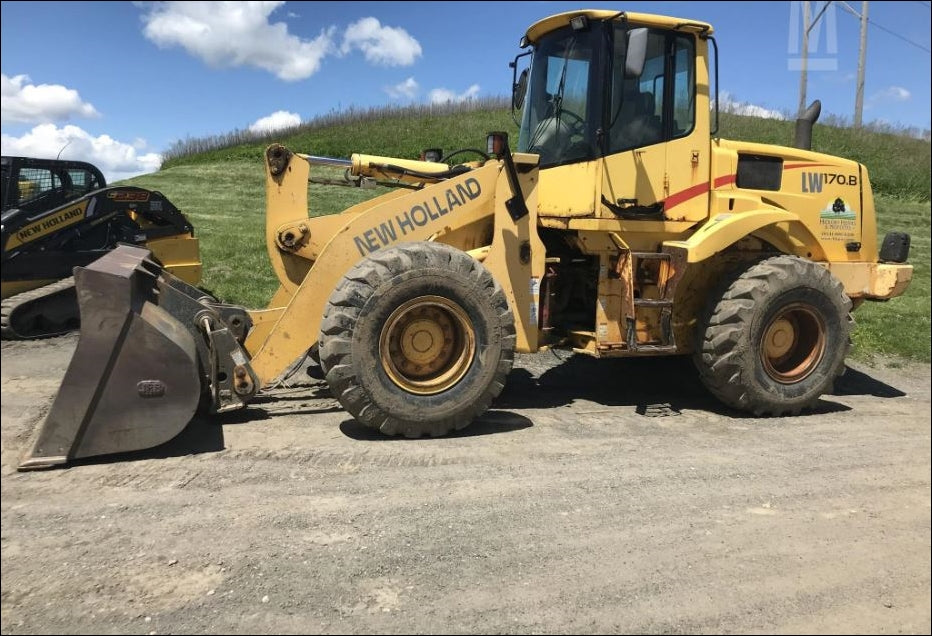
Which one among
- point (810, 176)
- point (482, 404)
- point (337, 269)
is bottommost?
point (482, 404)

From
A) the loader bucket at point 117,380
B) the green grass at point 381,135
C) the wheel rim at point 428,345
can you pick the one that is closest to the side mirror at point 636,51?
the wheel rim at point 428,345

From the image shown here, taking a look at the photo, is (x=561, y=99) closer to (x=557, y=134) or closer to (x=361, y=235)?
(x=557, y=134)

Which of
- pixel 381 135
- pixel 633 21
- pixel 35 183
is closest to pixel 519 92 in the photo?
pixel 633 21

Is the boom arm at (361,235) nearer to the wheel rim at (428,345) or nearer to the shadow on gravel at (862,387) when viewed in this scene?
the wheel rim at (428,345)

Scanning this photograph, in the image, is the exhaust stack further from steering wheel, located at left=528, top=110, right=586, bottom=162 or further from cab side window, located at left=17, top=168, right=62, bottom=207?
cab side window, located at left=17, top=168, right=62, bottom=207

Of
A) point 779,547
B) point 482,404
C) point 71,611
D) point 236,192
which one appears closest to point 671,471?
point 779,547

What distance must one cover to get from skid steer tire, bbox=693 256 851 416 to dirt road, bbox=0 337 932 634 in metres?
0.48

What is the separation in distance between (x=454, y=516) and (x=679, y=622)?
4.02 feet

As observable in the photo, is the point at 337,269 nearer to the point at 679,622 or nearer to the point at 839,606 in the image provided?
the point at 679,622

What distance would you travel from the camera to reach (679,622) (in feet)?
8.48

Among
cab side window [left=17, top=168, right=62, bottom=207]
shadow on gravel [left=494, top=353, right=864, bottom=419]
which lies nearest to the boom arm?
shadow on gravel [left=494, top=353, right=864, bottom=419]

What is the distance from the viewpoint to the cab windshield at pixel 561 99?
539 centimetres

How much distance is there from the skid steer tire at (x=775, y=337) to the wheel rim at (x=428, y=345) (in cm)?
211

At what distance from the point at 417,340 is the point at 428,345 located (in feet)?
0.31
